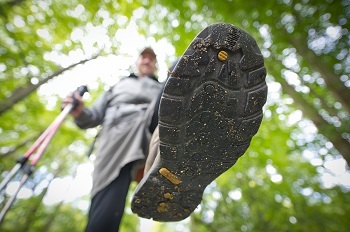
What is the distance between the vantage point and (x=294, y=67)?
4.09 meters

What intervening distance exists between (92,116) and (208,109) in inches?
45.9

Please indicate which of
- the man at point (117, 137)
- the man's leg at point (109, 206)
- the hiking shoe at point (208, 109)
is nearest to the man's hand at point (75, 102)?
the man at point (117, 137)

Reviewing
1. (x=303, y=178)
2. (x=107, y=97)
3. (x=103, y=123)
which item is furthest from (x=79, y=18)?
(x=303, y=178)

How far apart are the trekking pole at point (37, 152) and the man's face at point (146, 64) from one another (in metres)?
0.54

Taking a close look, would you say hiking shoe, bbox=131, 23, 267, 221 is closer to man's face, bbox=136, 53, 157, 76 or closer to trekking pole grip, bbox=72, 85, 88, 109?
trekking pole grip, bbox=72, 85, 88, 109

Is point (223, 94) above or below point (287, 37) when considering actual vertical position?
above

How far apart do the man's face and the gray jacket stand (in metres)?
0.16

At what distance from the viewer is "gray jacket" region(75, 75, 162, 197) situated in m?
1.49

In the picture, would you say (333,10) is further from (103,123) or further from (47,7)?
(47,7)

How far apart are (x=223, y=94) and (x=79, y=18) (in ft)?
12.8

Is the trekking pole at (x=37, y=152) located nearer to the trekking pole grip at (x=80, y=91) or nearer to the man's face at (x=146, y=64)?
the trekking pole grip at (x=80, y=91)

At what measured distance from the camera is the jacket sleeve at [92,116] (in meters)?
1.82

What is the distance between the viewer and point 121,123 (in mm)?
1706

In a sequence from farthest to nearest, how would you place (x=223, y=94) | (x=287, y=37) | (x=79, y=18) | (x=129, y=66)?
(x=129, y=66)
(x=79, y=18)
(x=287, y=37)
(x=223, y=94)
